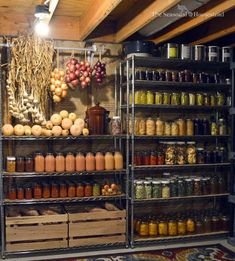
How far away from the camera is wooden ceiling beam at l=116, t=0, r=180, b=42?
2.83 m

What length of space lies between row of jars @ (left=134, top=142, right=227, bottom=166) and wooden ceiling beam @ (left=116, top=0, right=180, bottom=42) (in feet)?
4.13

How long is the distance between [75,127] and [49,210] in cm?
90

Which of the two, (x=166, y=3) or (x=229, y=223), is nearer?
(x=166, y=3)

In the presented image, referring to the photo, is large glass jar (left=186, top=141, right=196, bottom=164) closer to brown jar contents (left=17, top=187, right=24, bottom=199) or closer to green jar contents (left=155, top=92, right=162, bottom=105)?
green jar contents (left=155, top=92, right=162, bottom=105)

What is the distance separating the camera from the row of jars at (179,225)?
3939 millimetres

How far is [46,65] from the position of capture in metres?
3.69

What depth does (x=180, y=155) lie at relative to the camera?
4.01 metres

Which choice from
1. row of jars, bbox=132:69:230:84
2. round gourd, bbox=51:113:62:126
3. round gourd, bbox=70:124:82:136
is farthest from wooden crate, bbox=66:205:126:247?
row of jars, bbox=132:69:230:84

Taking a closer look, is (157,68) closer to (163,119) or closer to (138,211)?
(163,119)

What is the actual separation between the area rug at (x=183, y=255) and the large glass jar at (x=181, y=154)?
897mm

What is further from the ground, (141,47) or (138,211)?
(141,47)

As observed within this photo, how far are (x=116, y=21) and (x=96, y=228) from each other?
2226 millimetres

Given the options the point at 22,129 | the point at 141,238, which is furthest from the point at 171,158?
the point at 22,129

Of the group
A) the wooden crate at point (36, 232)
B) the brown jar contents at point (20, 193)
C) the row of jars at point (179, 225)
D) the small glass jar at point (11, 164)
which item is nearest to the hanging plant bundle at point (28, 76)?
the small glass jar at point (11, 164)
